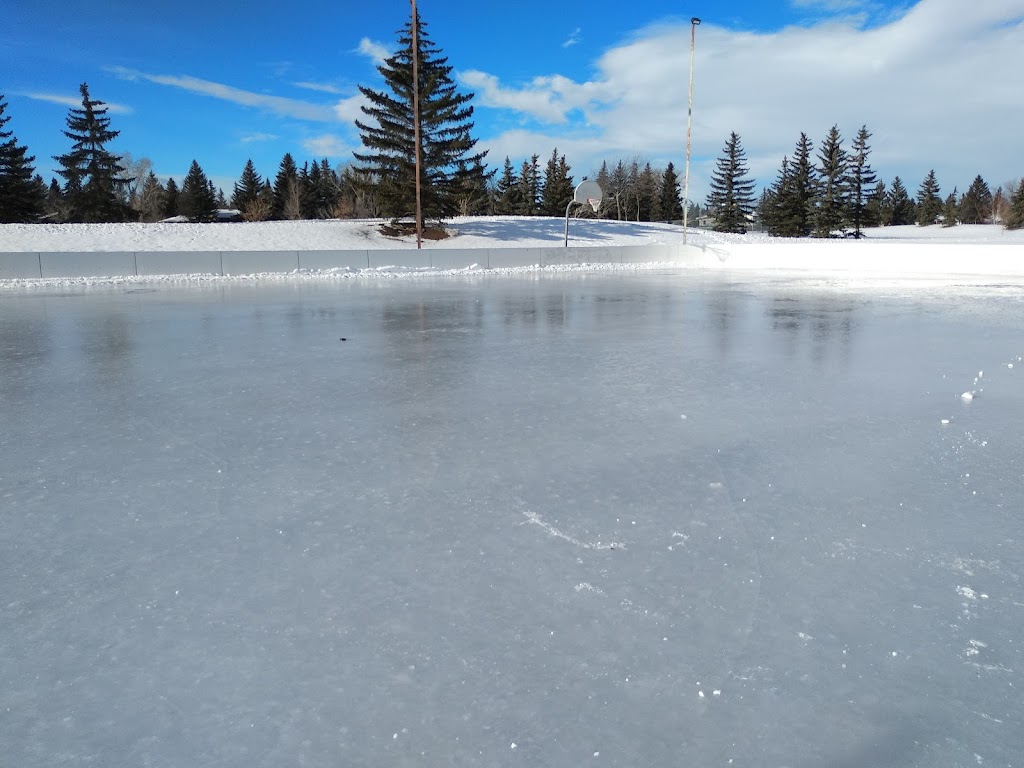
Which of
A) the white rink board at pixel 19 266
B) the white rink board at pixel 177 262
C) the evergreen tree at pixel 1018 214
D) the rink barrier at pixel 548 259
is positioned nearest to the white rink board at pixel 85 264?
the rink barrier at pixel 548 259

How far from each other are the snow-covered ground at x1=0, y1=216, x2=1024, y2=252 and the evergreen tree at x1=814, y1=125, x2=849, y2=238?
28.5 ft

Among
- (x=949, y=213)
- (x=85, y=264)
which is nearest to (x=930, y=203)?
(x=949, y=213)

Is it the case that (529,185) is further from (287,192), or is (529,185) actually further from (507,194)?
(287,192)

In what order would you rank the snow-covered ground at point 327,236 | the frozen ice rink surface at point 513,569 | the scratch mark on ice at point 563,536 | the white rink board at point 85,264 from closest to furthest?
the frozen ice rink surface at point 513,569, the scratch mark on ice at point 563,536, the white rink board at point 85,264, the snow-covered ground at point 327,236

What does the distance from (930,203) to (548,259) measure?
71807 millimetres

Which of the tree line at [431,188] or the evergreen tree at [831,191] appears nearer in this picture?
the tree line at [431,188]

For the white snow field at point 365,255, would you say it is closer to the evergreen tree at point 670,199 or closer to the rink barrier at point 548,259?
the rink barrier at point 548,259

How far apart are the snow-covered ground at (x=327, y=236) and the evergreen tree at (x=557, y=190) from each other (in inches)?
769

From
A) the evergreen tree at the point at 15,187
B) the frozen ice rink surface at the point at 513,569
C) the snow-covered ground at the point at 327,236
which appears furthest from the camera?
the evergreen tree at the point at 15,187

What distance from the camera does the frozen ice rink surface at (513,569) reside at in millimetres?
2008

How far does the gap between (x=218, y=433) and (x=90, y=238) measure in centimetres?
A: 3719

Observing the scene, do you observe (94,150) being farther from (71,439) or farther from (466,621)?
(466,621)

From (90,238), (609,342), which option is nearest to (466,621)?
(609,342)

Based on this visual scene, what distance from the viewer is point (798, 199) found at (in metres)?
60.8
